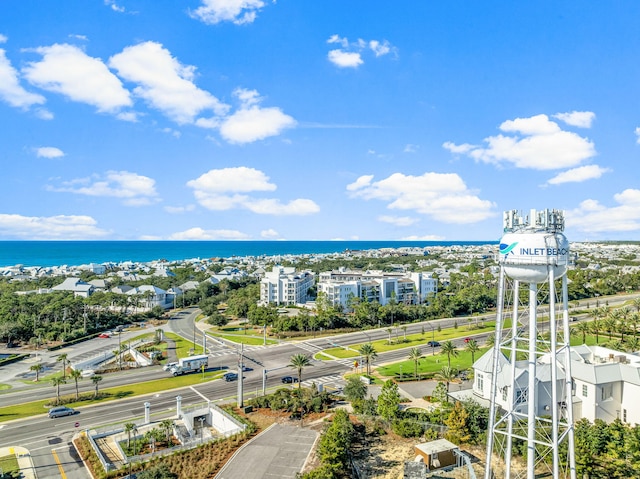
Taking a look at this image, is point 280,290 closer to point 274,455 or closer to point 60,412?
point 60,412

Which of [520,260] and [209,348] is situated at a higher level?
[520,260]

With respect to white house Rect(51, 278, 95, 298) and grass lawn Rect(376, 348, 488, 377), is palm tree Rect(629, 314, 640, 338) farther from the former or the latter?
white house Rect(51, 278, 95, 298)

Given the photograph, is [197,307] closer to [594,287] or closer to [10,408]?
[10,408]

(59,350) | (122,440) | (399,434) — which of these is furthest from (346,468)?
(59,350)

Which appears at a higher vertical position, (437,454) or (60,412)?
(437,454)

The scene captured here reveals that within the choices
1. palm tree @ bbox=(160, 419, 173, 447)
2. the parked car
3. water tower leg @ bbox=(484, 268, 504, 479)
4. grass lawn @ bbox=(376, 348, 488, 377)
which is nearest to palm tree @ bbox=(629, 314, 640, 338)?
grass lawn @ bbox=(376, 348, 488, 377)

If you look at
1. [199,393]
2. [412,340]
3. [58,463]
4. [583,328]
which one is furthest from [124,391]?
[583,328]
